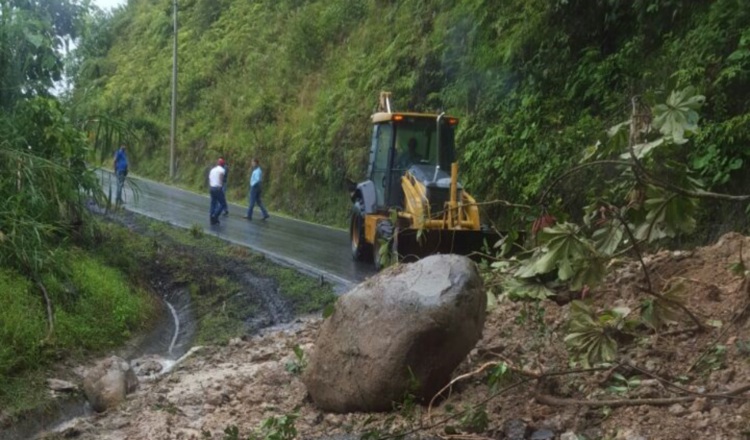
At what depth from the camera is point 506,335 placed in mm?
6938

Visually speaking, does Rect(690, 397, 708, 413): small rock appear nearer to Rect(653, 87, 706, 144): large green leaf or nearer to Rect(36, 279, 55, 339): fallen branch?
Rect(653, 87, 706, 144): large green leaf

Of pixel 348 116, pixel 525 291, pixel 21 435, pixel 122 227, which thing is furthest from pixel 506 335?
pixel 348 116

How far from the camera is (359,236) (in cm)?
1603

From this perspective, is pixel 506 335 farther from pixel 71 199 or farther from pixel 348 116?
pixel 348 116

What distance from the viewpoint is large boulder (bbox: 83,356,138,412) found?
8.92m

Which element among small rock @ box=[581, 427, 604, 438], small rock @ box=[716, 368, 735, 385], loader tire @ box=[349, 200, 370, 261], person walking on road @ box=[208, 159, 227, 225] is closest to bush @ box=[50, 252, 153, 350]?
loader tire @ box=[349, 200, 370, 261]

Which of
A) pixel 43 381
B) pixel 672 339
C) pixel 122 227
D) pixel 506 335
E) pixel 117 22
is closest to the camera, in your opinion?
pixel 672 339

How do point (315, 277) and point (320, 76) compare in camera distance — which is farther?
point (320, 76)

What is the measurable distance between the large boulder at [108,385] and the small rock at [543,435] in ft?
16.5

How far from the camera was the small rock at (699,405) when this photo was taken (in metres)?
4.86

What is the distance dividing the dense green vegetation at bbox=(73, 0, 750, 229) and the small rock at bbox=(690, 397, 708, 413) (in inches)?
68.9

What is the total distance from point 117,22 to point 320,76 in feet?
116

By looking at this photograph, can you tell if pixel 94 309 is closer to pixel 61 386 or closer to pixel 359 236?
pixel 61 386

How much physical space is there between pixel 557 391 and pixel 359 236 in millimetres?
10498
